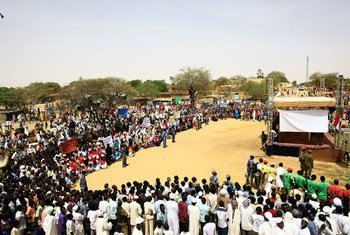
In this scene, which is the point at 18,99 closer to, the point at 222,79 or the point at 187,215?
the point at 187,215

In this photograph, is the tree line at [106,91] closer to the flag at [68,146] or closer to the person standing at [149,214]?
the flag at [68,146]

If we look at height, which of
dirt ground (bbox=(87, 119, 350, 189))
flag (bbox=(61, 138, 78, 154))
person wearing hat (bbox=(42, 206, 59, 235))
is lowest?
dirt ground (bbox=(87, 119, 350, 189))

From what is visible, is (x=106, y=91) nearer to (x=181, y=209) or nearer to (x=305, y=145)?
(x=305, y=145)

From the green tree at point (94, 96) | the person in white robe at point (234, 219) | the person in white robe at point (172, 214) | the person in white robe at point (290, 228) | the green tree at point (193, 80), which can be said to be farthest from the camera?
the green tree at point (193, 80)

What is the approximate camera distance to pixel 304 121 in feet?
59.8

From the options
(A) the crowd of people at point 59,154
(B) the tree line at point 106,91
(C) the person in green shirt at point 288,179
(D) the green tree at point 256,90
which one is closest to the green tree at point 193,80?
(B) the tree line at point 106,91

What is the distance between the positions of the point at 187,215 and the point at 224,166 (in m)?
8.94

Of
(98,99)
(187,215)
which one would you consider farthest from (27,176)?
(98,99)

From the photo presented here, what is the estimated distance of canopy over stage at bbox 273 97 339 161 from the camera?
704 inches

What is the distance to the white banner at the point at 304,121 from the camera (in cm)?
1792

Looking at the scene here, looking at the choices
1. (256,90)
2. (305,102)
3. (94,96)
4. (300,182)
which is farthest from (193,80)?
(300,182)

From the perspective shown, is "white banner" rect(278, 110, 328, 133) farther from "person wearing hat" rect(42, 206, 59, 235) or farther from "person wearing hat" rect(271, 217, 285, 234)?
"person wearing hat" rect(42, 206, 59, 235)

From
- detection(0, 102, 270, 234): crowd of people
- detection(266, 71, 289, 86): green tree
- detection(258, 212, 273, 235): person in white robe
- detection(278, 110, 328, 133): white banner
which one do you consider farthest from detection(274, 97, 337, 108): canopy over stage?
detection(266, 71, 289, 86): green tree

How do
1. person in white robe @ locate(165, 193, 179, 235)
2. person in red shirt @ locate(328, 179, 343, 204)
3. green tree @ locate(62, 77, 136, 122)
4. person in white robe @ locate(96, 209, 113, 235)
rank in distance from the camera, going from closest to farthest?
person in white robe @ locate(96, 209, 113, 235)
person in white robe @ locate(165, 193, 179, 235)
person in red shirt @ locate(328, 179, 343, 204)
green tree @ locate(62, 77, 136, 122)
